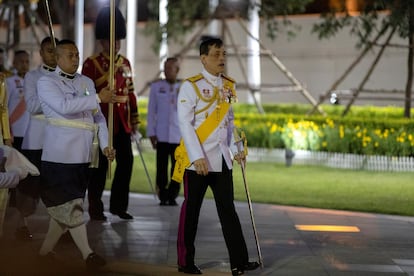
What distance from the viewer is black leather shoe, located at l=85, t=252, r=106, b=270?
7645mm

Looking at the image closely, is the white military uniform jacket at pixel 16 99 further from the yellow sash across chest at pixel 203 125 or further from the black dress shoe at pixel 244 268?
the black dress shoe at pixel 244 268

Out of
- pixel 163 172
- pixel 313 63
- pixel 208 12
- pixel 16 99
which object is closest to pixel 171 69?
pixel 163 172

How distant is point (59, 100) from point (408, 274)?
296cm

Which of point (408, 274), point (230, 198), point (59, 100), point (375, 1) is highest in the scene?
point (375, 1)

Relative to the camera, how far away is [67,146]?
7820 mm

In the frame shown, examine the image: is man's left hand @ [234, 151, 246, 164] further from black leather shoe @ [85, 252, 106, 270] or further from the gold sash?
black leather shoe @ [85, 252, 106, 270]

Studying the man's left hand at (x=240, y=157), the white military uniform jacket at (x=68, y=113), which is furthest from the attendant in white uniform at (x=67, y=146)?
the man's left hand at (x=240, y=157)

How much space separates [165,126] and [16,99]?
203 centimetres

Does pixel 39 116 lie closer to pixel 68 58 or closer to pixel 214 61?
pixel 68 58

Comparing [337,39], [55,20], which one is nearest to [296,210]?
[337,39]

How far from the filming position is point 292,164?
1591cm

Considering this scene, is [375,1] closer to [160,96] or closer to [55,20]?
[160,96]

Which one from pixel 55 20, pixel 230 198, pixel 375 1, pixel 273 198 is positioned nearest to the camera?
pixel 230 198

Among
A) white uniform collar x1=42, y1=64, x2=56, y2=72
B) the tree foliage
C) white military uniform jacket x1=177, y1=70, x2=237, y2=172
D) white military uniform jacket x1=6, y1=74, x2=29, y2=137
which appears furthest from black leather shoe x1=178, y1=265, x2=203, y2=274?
the tree foliage
